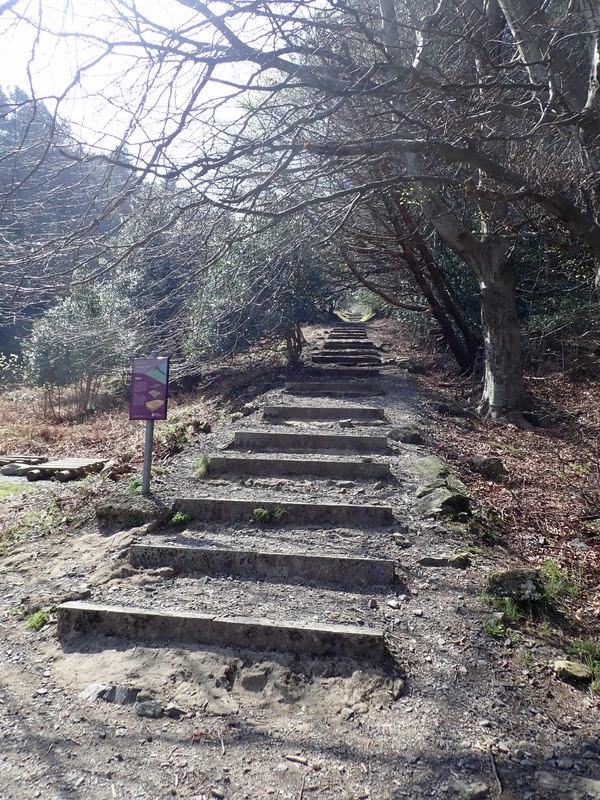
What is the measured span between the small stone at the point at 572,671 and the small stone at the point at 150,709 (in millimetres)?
2243

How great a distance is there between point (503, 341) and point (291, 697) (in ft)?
26.6

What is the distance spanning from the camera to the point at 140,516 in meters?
5.55

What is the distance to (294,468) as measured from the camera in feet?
22.2

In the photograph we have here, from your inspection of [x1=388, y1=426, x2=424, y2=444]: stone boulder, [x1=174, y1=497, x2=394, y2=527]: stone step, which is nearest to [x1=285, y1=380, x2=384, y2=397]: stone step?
[x1=388, y1=426, x2=424, y2=444]: stone boulder

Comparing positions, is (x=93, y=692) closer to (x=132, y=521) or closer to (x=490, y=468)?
(x=132, y=521)

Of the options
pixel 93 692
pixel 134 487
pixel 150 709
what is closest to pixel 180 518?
pixel 134 487

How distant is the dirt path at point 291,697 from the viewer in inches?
109

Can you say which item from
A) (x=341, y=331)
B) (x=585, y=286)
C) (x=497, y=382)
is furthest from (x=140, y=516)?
(x=341, y=331)

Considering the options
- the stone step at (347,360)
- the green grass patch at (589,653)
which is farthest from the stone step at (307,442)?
the stone step at (347,360)

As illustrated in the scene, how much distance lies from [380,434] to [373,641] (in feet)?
15.1

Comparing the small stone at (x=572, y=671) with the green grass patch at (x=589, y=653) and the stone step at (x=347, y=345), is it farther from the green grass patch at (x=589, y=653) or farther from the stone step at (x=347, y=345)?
the stone step at (x=347, y=345)

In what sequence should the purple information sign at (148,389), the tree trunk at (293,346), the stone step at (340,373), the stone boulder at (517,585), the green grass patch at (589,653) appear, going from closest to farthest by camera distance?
the green grass patch at (589,653), the stone boulder at (517,585), the purple information sign at (148,389), the stone step at (340,373), the tree trunk at (293,346)

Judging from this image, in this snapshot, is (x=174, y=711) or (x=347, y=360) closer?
(x=174, y=711)

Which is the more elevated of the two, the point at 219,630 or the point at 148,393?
the point at 148,393
